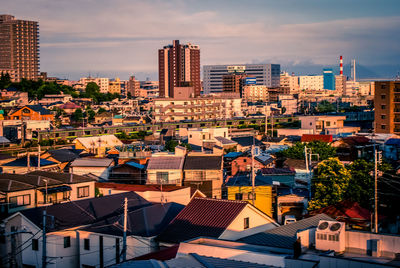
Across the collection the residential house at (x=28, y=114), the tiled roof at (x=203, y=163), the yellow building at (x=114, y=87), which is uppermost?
the yellow building at (x=114, y=87)

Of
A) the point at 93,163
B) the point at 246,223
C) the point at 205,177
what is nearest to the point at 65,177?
the point at 205,177

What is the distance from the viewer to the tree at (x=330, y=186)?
14.5m

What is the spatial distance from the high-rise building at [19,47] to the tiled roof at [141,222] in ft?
248

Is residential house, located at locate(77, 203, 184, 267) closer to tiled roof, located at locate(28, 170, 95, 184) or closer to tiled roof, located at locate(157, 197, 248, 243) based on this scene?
tiled roof, located at locate(157, 197, 248, 243)

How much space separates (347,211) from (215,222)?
178 inches

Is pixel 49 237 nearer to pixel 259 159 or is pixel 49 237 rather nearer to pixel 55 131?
pixel 259 159

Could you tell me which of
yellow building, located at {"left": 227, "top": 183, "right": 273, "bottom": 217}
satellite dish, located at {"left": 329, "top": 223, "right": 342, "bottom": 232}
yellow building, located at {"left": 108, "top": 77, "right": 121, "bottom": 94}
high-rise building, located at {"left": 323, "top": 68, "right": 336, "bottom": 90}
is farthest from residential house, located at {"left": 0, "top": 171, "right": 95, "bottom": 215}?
high-rise building, located at {"left": 323, "top": 68, "right": 336, "bottom": 90}

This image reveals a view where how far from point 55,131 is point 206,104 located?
19.3m

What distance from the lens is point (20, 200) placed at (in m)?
12.9

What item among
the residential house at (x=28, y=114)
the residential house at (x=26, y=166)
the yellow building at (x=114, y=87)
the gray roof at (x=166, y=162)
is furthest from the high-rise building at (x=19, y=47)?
the gray roof at (x=166, y=162)

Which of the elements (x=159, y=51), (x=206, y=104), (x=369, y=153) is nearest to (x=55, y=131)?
(x=206, y=104)

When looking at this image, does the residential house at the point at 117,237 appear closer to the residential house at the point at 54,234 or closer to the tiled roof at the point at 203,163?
the residential house at the point at 54,234

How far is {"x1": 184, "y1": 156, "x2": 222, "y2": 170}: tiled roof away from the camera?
16.7m

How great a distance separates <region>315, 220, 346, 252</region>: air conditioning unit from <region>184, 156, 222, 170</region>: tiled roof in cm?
917
